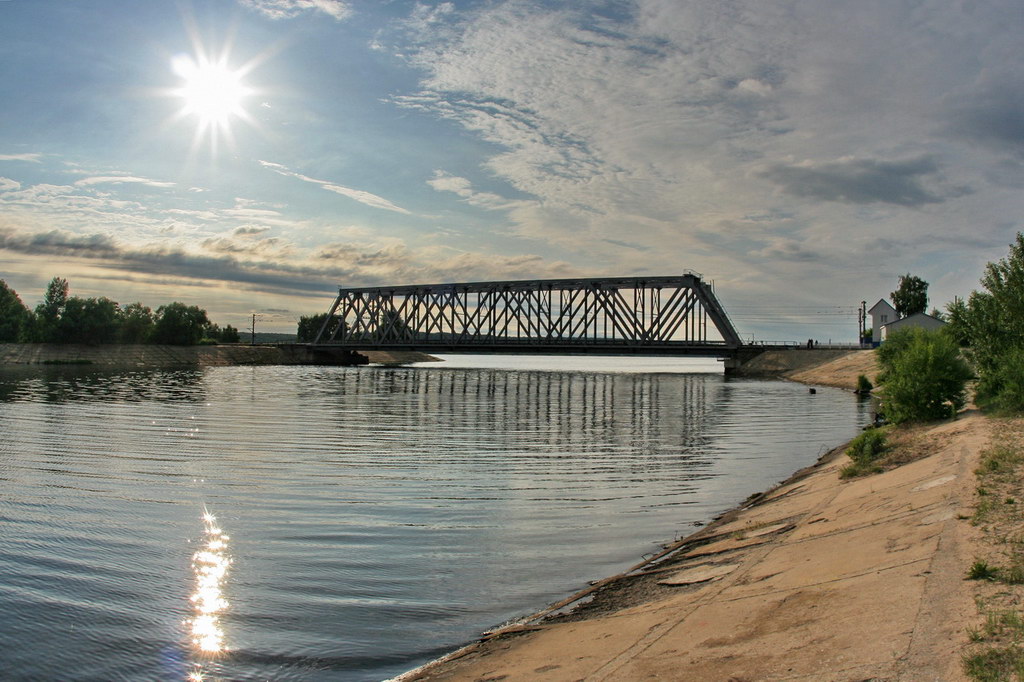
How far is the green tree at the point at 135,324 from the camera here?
145m

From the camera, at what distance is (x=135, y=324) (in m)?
148

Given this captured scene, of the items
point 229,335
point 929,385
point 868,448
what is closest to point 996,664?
point 868,448

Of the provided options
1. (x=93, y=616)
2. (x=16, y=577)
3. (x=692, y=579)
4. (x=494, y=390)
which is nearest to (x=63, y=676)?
(x=93, y=616)

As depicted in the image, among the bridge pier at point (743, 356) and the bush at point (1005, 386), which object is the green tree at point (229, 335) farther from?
the bush at point (1005, 386)

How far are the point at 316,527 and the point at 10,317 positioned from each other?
15656 centimetres

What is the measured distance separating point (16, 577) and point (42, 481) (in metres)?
10.6

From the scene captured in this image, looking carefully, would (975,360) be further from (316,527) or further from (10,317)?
(10,317)

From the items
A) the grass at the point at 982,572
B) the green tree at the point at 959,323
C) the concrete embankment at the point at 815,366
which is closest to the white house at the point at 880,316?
the concrete embankment at the point at 815,366

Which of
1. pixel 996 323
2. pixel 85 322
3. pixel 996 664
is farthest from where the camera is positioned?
pixel 85 322

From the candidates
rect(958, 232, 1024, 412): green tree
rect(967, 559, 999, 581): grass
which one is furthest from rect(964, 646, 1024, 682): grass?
rect(958, 232, 1024, 412): green tree

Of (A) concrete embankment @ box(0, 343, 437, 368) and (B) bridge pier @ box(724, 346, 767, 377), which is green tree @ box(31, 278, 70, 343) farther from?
(B) bridge pier @ box(724, 346, 767, 377)

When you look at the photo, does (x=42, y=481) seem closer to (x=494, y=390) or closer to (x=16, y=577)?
(x=16, y=577)

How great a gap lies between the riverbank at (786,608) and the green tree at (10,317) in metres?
160

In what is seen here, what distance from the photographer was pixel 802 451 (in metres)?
29.2
